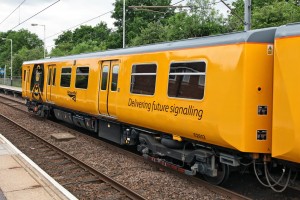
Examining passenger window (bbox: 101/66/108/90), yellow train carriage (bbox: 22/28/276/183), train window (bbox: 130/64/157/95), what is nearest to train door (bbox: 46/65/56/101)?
yellow train carriage (bbox: 22/28/276/183)

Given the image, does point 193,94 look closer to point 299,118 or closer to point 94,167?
point 299,118

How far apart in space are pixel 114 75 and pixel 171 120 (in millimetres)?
3493

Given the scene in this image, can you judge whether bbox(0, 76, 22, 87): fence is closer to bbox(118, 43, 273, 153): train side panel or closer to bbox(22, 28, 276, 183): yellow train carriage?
bbox(22, 28, 276, 183): yellow train carriage

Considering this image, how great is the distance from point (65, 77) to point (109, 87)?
475 centimetres

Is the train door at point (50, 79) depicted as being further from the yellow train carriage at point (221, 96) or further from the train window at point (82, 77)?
the yellow train carriage at point (221, 96)

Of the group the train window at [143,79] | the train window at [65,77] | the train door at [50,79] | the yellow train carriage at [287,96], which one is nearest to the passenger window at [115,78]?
the train window at [143,79]

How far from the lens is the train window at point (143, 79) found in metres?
9.77

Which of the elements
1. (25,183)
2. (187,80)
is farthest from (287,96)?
(25,183)

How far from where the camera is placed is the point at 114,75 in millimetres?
11859

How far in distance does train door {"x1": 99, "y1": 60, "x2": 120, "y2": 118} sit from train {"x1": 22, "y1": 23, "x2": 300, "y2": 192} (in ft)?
0.10

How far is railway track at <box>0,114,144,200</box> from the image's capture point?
821cm

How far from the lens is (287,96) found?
643 centimetres

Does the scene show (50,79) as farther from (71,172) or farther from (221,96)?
(221,96)

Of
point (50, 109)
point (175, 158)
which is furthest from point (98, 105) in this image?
point (50, 109)
